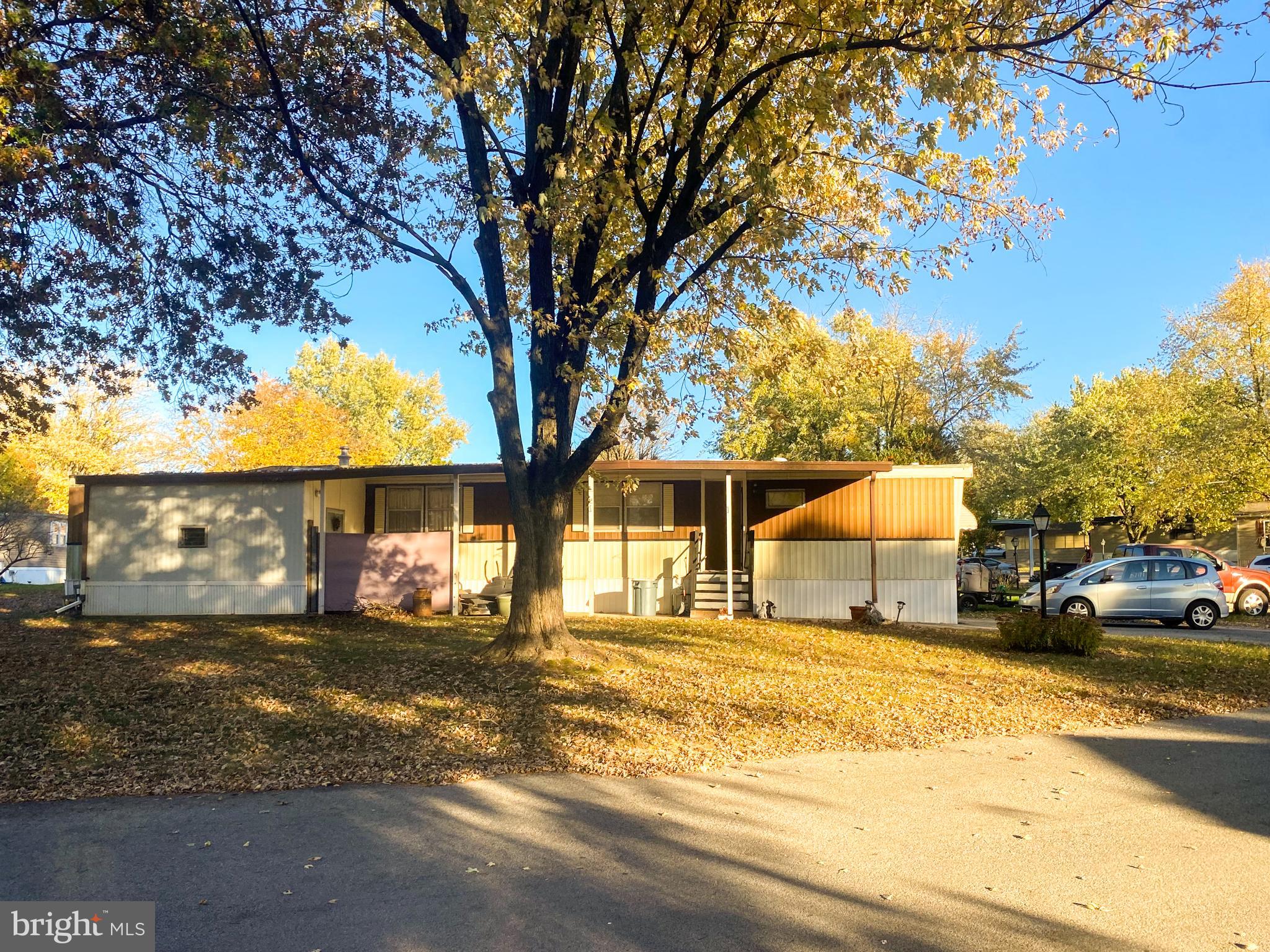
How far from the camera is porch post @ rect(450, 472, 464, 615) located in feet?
58.5

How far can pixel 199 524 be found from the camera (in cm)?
1759

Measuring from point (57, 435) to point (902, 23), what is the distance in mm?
38017

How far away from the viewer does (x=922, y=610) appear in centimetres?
1783

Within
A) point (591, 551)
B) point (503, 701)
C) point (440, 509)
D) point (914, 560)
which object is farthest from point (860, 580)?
point (503, 701)

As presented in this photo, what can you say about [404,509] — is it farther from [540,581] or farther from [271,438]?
[271,438]

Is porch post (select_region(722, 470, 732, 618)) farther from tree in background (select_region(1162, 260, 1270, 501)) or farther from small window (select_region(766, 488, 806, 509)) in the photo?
tree in background (select_region(1162, 260, 1270, 501))

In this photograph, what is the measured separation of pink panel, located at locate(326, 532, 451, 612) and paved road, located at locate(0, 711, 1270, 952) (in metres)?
12.2

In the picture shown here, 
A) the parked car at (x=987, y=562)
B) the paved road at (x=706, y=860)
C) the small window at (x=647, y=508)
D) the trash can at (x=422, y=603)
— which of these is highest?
the small window at (x=647, y=508)

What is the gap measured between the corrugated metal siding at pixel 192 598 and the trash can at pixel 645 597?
6827 millimetres

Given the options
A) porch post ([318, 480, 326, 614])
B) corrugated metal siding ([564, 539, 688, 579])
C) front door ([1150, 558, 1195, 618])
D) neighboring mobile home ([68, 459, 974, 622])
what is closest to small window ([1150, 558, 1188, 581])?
front door ([1150, 558, 1195, 618])

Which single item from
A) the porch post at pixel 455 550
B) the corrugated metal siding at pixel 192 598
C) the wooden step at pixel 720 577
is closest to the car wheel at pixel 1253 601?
the wooden step at pixel 720 577

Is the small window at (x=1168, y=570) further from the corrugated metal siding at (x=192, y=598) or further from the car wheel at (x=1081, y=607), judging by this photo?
the corrugated metal siding at (x=192, y=598)

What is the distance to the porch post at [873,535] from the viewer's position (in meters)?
17.5

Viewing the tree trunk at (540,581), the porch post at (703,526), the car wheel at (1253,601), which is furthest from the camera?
the car wheel at (1253,601)
